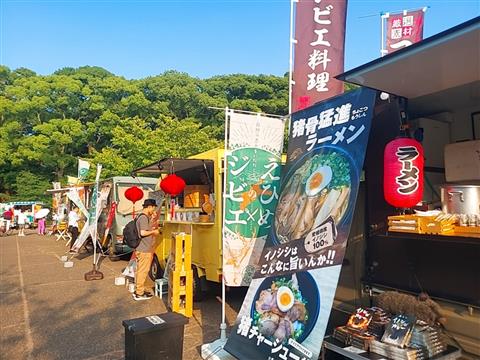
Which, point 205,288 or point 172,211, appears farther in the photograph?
point 172,211

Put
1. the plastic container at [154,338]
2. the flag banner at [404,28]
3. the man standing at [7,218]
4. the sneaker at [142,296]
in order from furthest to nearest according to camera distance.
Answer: the man standing at [7,218] < the flag banner at [404,28] < the sneaker at [142,296] < the plastic container at [154,338]

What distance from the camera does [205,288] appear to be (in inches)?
255

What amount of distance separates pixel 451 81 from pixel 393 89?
458 millimetres

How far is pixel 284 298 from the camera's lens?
327cm

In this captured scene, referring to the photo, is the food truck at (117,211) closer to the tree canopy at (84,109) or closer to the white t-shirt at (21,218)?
the white t-shirt at (21,218)

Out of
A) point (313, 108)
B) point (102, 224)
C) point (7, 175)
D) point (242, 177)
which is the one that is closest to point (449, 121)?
point (313, 108)

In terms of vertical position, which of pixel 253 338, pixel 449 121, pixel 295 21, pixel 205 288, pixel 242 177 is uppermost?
pixel 295 21

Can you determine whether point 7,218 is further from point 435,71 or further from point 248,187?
point 435,71

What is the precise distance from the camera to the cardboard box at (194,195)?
7.65m

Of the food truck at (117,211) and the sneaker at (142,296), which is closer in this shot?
the sneaker at (142,296)

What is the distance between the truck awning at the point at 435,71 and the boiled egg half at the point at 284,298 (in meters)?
1.84

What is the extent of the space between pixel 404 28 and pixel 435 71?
4.62 meters

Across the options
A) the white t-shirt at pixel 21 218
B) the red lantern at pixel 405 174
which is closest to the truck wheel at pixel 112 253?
the red lantern at pixel 405 174

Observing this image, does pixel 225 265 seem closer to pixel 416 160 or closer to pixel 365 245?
pixel 365 245
